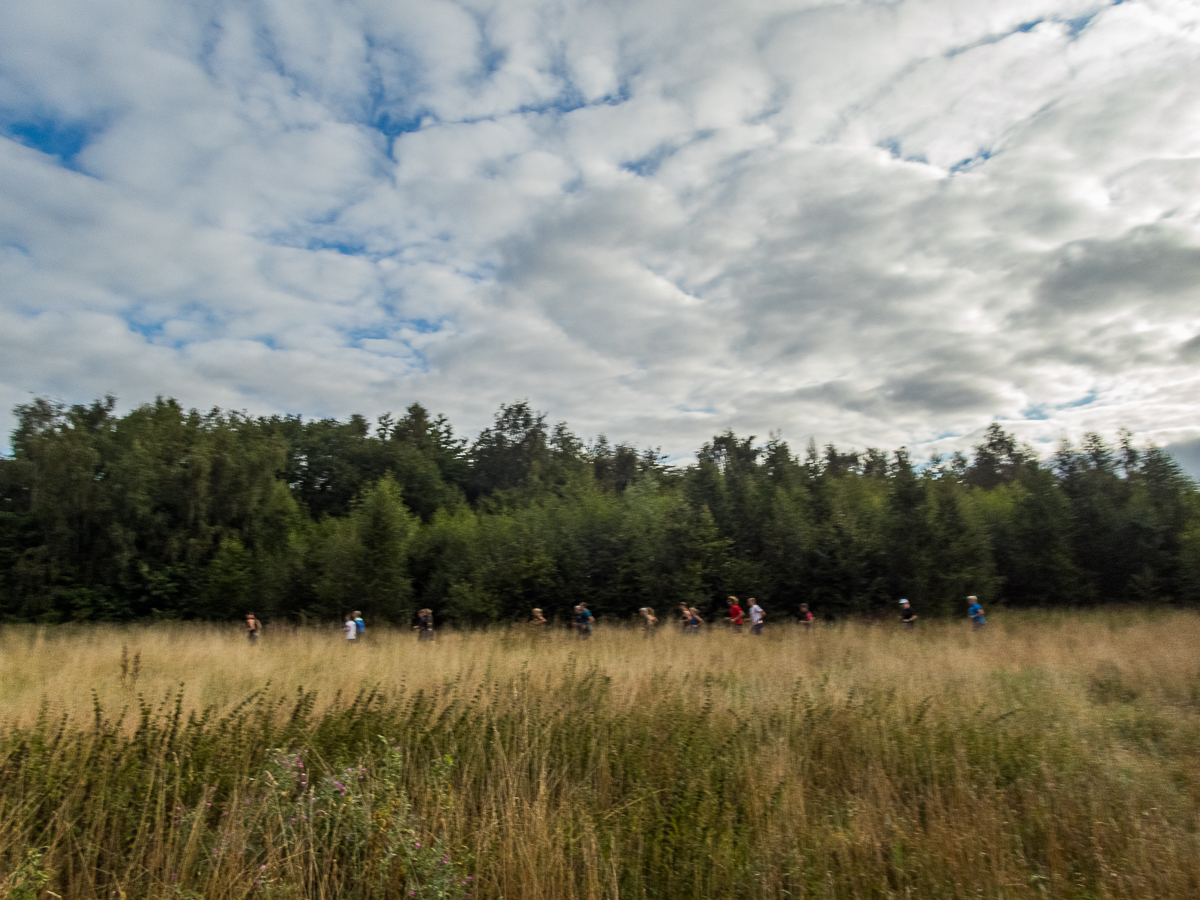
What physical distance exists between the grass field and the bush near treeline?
16.9 metres

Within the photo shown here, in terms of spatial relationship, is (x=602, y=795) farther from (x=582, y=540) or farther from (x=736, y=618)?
(x=582, y=540)

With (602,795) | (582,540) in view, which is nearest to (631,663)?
(602,795)

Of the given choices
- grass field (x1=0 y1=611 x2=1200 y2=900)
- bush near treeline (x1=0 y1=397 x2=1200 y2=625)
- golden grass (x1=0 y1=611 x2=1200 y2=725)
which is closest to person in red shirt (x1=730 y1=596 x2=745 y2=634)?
golden grass (x1=0 y1=611 x2=1200 y2=725)

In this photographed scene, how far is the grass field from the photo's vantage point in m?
3.52

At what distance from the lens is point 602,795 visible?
476 centimetres

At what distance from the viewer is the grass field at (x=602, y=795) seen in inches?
139

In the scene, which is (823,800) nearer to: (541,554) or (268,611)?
(541,554)

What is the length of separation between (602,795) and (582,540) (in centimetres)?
2337

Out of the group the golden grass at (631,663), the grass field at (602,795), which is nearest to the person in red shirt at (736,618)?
the golden grass at (631,663)

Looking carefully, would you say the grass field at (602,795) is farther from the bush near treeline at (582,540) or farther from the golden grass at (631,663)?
the bush near treeline at (582,540)

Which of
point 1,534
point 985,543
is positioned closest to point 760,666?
point 985,543

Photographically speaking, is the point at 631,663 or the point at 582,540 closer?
the point at 631,663

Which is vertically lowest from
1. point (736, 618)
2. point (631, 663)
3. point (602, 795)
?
point (602, 795)

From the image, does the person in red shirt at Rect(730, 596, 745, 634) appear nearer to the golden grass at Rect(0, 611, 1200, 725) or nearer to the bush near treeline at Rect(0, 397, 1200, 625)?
the golden grass at Rect(0, 611, 1200, 725)
